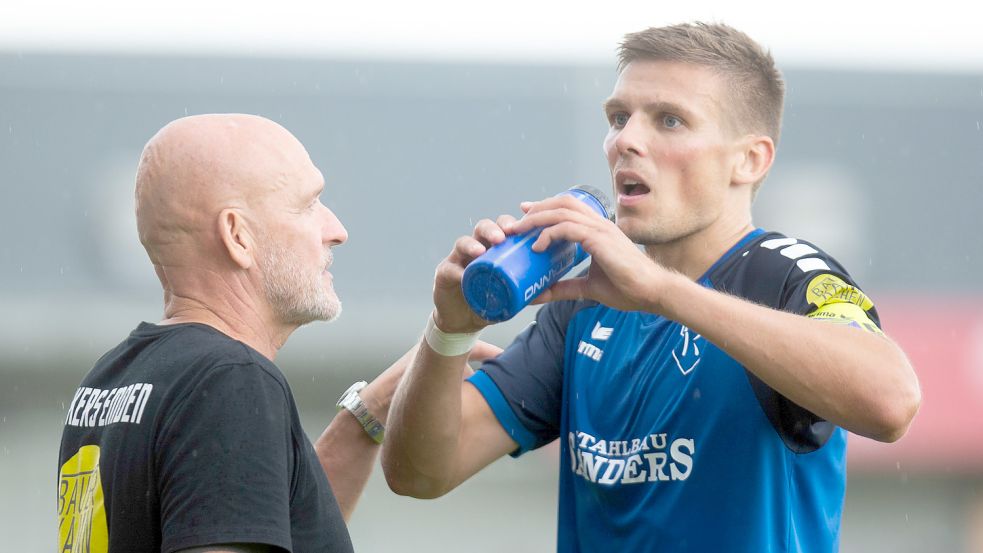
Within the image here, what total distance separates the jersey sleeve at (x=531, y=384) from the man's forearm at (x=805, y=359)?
86cm

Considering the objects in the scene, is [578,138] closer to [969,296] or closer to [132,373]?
[969,296]

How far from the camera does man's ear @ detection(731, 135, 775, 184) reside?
11.3 feet

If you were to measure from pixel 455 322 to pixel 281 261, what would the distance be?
0.57 meters

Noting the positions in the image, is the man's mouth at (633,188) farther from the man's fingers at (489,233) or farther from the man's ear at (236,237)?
the man's ear at (236,237)

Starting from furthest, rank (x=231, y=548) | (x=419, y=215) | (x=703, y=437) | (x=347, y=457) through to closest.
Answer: (x=419, y=215)
(x=347, y=457)
(x=703, y=437)
(x=231, y=548)

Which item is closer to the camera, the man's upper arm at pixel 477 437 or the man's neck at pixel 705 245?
the man's neck at pixel 705 245

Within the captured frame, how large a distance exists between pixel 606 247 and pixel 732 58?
1016 millimetres

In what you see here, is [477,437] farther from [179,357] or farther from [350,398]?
[179,357]

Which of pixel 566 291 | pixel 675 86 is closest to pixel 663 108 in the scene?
pixel 675 86

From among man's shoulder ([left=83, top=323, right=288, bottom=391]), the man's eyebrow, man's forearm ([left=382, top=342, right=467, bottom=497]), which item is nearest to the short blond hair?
the man's eyebrow

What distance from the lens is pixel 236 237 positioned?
274 cm

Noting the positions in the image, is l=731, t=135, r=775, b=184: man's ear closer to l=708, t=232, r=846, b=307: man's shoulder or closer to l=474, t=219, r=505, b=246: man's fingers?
l=708, t=232, r=846, b=307: man's shoulder

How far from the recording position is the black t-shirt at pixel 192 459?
2309mm

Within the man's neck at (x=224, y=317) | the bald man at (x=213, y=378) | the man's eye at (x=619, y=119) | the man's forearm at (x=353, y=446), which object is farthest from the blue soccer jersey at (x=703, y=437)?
the man's neck at (x=224, y=317)
